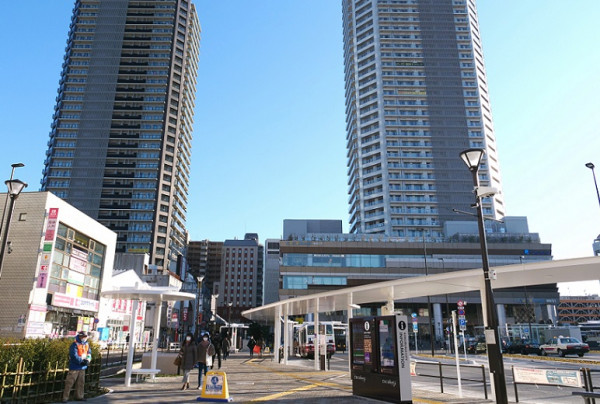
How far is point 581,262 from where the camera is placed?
9.91 meters

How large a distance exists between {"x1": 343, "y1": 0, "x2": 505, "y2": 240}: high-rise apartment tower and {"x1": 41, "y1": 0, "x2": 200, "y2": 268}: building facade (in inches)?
1897

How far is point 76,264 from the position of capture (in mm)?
33344

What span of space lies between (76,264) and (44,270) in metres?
4.84

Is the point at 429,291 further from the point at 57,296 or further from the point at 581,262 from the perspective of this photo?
the point at 57,296

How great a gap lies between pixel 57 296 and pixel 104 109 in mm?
80330

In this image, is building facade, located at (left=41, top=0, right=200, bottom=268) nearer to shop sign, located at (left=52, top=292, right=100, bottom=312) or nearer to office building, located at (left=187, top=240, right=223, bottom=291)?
office building, located at (left=187, top=240, right=223, bottom=291)

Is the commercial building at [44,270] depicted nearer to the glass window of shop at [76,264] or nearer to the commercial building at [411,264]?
the glass window of shop at [76,264]

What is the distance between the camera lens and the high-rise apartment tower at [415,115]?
351ft

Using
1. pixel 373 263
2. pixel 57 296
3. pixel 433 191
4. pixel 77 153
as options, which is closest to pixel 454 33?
pixel 433 191

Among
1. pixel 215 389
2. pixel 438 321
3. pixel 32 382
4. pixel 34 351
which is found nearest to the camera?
pixel 32 382

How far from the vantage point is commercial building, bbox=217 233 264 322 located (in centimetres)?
15350

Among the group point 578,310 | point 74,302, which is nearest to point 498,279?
point 74,302

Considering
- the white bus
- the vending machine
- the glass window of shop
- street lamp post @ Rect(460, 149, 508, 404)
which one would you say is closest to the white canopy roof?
the vending machine

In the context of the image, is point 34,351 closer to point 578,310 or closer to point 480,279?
point 480,279
